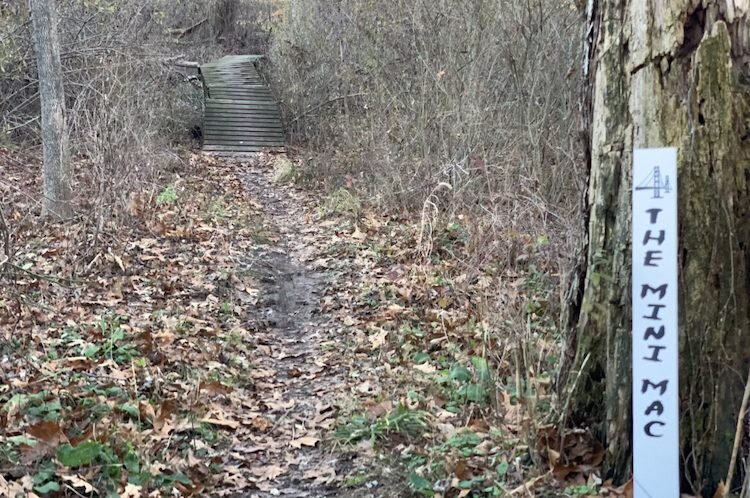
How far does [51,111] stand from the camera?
8.54 meters

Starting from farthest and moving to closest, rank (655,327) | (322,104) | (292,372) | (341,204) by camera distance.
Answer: (322,104)
(341,204)
(292,372)
(655,327)

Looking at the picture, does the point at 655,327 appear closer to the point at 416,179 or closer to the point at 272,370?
the point at 272,370

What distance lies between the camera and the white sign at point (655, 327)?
260 centimetres

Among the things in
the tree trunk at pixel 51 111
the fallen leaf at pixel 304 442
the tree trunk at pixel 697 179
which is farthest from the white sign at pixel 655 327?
the tree trunk at pixel 51 111

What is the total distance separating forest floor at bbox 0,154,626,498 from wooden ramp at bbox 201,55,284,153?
810 cm

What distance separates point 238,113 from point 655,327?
625 inches

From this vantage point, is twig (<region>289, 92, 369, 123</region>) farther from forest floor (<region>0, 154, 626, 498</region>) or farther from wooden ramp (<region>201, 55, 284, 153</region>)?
forest floor (<region>0, 154, 626, 498</region>)

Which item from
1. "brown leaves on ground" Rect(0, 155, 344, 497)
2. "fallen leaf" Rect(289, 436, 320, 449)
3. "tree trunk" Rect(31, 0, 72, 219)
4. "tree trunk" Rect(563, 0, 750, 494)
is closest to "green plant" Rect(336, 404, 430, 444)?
"fallen leaf" Rect(289, 436, 320, 449)

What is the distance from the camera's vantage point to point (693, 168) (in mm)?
2801

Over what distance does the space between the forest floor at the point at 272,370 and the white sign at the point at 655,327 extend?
0.38 meters

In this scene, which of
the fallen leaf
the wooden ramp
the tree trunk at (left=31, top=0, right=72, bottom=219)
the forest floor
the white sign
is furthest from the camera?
the wooden ramp

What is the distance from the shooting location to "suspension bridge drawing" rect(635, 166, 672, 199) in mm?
2625

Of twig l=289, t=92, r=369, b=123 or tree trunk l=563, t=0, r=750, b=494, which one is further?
twig l=289, t=92, r=369, b=123

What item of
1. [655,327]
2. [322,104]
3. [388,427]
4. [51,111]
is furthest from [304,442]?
[322,104]
